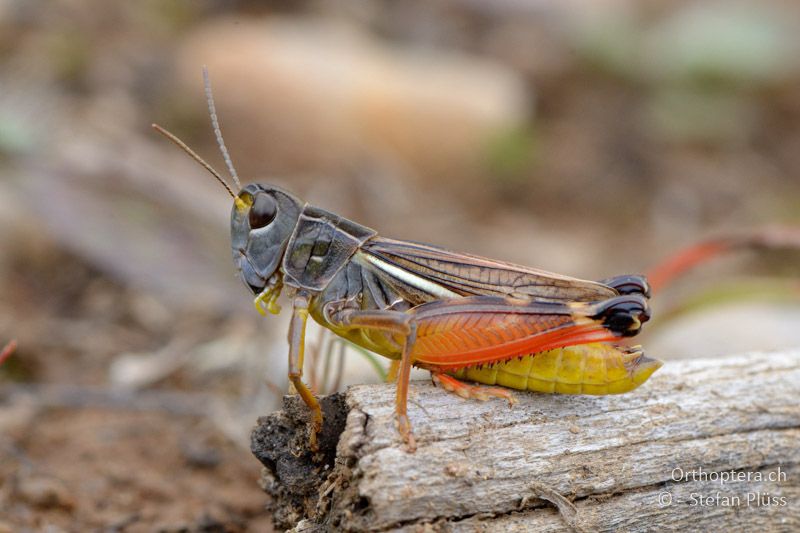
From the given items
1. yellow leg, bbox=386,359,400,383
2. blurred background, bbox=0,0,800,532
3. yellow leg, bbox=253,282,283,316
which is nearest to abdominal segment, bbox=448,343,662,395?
yellow leg, bbox=386,359,400,383

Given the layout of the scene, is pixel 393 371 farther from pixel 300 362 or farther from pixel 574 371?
pixel 574 371

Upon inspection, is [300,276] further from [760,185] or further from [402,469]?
[760,185]

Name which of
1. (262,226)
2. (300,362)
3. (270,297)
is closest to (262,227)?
(262,226)

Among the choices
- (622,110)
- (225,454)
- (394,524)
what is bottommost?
(394,524)

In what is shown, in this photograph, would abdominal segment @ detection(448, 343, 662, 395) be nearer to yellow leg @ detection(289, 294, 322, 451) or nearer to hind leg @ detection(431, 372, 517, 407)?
hind leg @ detection(431, 372, 517, 407)

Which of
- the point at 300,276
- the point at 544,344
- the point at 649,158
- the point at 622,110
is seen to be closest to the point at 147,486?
the point at 300,276
